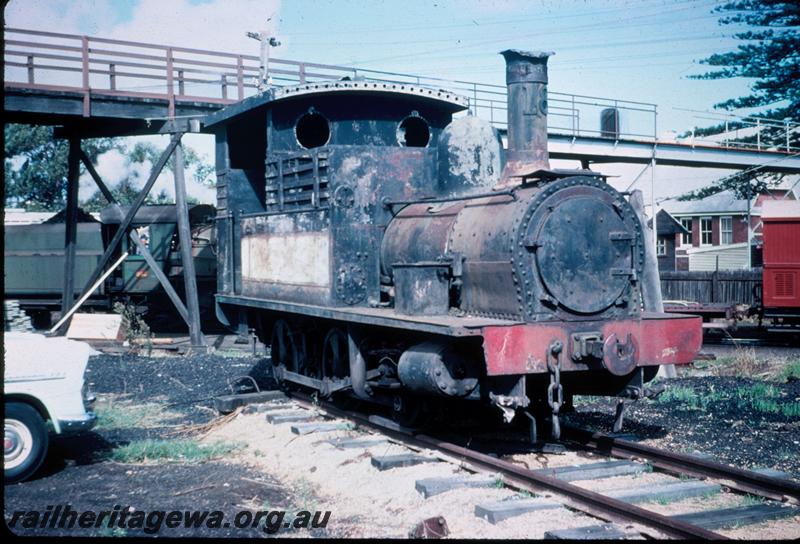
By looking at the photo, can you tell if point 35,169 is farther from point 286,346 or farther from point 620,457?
point 620,457

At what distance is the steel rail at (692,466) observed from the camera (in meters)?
5.65

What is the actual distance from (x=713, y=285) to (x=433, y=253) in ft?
66.7

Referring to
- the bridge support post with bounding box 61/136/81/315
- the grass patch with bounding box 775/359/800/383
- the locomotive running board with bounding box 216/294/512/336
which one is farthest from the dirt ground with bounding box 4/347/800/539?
the bridge support post with bounding box 61/136/81/315

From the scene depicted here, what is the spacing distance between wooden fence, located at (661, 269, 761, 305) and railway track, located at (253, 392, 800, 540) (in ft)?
63.7

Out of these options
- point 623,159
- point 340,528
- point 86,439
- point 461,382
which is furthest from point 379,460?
point 623,159

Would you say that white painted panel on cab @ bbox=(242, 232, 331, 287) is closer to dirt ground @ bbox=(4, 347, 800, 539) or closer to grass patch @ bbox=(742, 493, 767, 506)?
dirt ground @ bbox=(4, 347, 800, 539)

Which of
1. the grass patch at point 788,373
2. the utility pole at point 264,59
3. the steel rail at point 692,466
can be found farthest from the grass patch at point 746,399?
the utility pole at point 264,59


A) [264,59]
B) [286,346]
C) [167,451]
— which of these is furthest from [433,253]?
[264,59]

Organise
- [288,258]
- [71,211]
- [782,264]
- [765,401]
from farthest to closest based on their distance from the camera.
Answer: [782,264]
[71,211]
[288,258]
[765,401]

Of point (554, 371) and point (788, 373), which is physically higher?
point (554, 371)

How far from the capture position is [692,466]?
20.9ft

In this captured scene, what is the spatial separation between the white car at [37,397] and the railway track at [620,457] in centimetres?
297

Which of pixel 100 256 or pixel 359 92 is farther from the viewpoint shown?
pixel 100 256

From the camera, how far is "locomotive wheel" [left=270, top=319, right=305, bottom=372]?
10.2m
